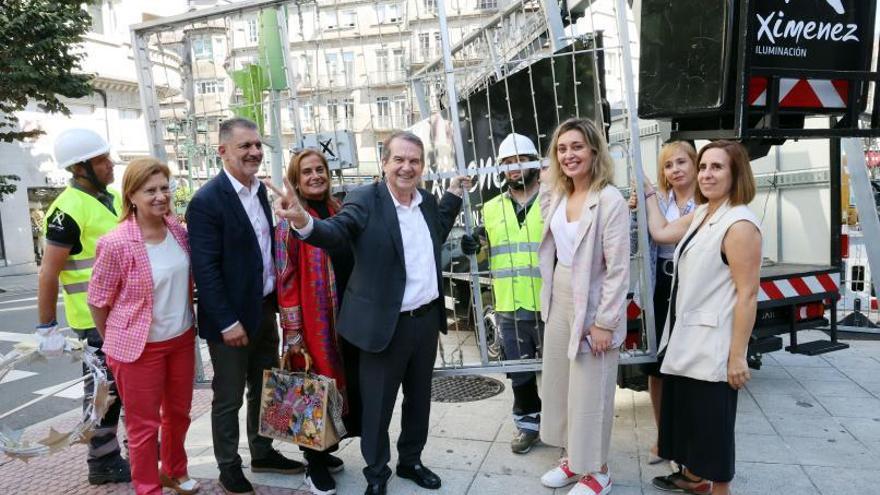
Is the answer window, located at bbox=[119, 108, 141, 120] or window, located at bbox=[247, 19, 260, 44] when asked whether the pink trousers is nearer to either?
window, located at bbox=[247, 19, 260, 44]

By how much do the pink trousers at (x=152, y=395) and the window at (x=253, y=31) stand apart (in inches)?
75.5

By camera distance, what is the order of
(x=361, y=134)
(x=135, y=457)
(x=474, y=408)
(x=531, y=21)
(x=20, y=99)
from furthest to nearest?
(x=20, y=99) → (x=531, y=21) → (x=474, y=408) → (x=361, y=134) → (x=135, y=457)

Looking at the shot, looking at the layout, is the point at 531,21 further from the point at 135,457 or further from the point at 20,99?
the point at 20,99

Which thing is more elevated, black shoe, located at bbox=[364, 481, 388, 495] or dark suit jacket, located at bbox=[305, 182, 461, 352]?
dark suit jacket, located at bbox=[305, 182, 461, 352]

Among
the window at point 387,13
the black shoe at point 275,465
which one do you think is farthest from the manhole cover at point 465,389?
the window at point 387,13

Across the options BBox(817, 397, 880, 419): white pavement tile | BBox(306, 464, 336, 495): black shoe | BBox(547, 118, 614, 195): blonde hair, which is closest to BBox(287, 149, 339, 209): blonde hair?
BBox(547, 118, 614, 195): blonde hair

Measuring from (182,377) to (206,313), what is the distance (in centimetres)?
38

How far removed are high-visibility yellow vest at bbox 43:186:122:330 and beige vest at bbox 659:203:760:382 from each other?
299cm

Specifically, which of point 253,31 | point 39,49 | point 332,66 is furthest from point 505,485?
point 39,49

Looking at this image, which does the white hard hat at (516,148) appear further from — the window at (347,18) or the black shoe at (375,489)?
the black shoe at (375,489)

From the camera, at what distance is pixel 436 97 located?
5.89 meters

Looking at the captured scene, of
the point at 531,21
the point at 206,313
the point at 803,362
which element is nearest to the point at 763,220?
the point at 803,362

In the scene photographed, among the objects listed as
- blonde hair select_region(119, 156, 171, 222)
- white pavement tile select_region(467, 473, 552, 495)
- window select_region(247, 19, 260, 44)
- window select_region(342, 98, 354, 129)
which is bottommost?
white pavement tile select_region(467, 473, 552, 495)

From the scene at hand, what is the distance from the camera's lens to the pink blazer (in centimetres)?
287
